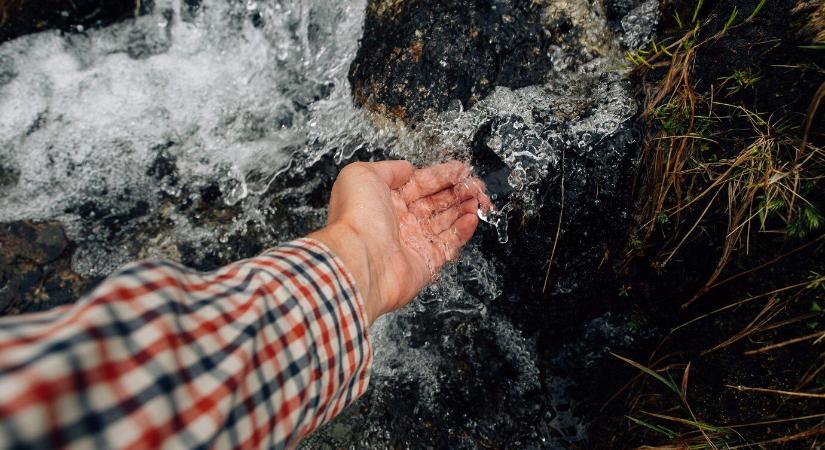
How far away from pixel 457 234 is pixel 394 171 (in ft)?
1.45

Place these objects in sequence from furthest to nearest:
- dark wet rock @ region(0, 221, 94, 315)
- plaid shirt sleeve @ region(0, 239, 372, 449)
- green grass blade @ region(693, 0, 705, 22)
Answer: dark wet rock @ region(0, 221, 94, 315) → green grass blade @ region(693, 0, 705, 22) → plaid shirt sleeve @ region(0, 239, 372, 449)

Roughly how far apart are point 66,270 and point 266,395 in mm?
1960

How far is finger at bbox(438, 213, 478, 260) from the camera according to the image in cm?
226

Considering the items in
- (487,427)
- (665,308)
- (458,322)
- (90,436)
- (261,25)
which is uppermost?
(261,25)

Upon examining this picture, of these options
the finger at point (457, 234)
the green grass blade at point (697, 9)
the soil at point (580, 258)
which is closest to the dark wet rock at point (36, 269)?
the soil at point (580, 258)

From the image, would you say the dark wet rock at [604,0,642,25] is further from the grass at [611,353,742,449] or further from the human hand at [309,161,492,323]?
the grass at [611,353,742,449]

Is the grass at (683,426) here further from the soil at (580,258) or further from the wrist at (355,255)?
the wrist at (355,255)

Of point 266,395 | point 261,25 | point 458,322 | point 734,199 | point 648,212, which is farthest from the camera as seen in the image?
point 261,25

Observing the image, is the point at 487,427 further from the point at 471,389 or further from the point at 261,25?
the point at 261,25

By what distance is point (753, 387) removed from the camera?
169cm

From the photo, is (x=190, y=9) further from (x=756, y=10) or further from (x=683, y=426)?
(x=683, y=426)

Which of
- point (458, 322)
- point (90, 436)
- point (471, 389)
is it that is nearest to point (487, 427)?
point (471, 389)

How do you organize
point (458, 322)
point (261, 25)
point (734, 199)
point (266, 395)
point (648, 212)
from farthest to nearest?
point (261, 25), point (458, 322), point (648, 212), point (734, 199), point (266, 395)

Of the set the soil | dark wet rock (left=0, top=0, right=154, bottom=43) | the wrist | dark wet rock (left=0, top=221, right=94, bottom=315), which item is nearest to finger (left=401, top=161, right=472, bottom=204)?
the soil
